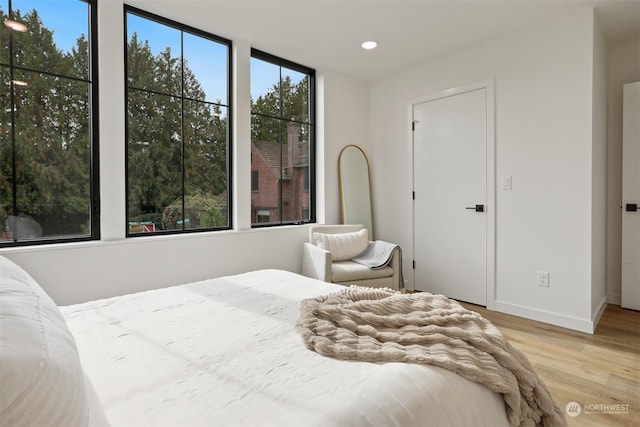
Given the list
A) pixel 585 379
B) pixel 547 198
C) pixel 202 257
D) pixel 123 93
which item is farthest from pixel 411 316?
pixel 123 93

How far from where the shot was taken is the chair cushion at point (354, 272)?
10.3ft

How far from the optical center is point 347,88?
4211mm

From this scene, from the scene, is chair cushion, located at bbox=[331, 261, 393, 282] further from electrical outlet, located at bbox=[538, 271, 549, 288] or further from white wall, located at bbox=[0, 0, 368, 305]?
electrical outlet, located at bbox=[538, 271, 549, 288]

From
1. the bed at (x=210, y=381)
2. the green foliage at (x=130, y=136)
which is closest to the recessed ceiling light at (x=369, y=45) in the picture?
the green foliage at (x=130, y=136)

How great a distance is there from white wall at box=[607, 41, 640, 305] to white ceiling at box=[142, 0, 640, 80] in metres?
0.20

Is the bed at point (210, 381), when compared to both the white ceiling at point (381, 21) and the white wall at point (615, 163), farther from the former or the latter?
the white wall at point (615, 163)

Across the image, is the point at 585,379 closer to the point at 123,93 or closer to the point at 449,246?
the point at 449,246

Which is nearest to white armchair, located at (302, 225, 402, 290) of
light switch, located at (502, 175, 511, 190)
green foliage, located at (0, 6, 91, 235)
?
light switch, located at (502, 175, 511, 190)

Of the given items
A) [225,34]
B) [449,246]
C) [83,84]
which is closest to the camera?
[83,84]

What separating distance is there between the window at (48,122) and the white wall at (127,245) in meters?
0.11

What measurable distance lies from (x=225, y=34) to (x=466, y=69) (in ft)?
7.77

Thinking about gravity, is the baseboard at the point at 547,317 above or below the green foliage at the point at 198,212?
below

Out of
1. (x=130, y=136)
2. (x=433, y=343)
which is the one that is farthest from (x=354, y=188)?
(x=433, y=343)

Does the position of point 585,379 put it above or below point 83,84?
below
